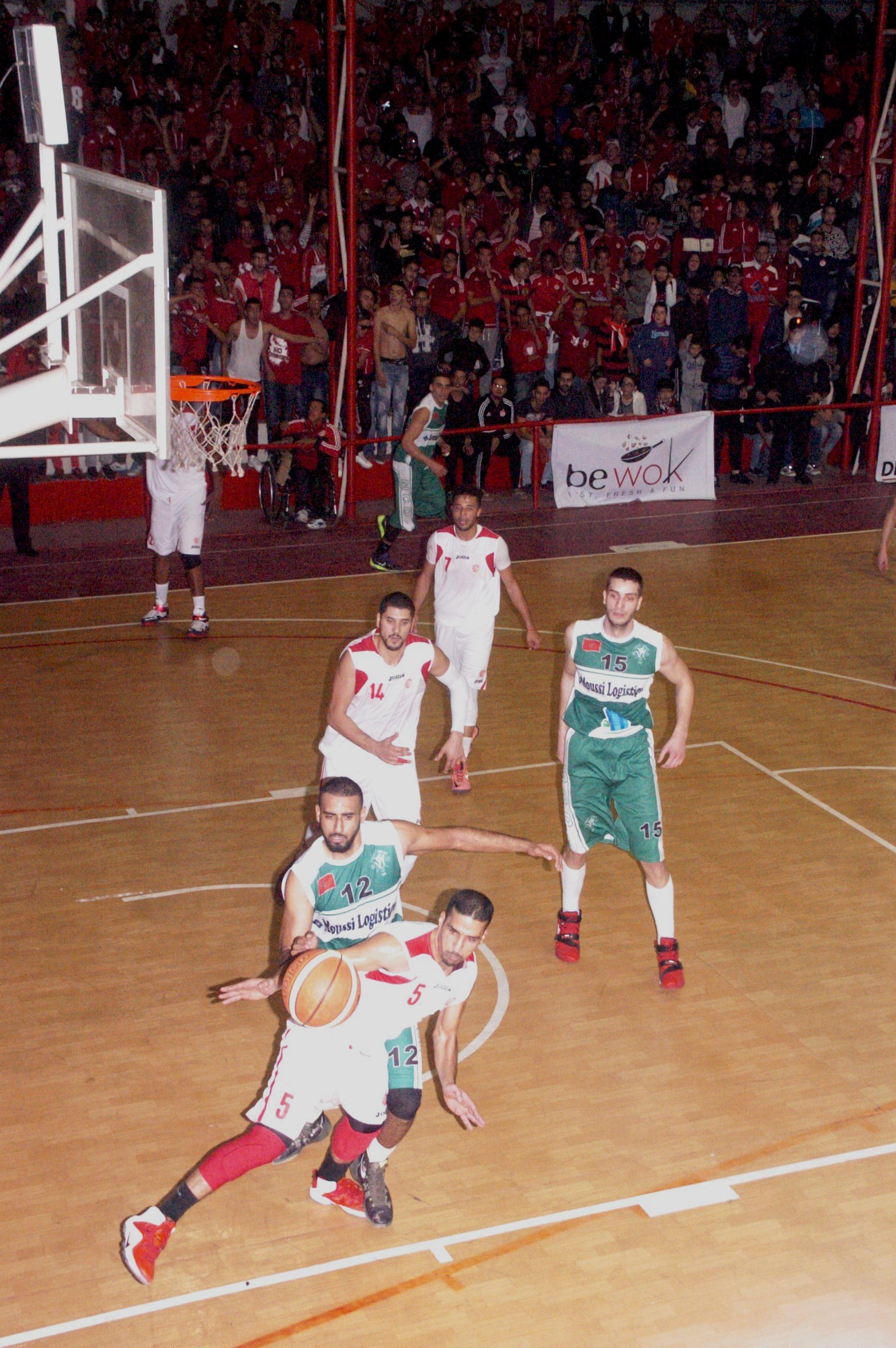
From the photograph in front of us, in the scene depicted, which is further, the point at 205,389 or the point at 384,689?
the point at 205,389

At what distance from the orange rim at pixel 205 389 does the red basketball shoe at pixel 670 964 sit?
17.7 feet

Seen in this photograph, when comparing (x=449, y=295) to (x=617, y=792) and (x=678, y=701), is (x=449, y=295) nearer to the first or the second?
(x=678, y=701)

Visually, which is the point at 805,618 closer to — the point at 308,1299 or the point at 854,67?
the point at 308,1299

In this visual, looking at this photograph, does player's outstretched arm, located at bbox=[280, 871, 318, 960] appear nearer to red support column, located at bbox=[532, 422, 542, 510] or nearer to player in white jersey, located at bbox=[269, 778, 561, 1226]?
player in white jersey, located at bbox=[269, 778, 561, 1226]

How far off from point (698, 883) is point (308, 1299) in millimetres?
4360

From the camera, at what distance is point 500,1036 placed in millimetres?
7543

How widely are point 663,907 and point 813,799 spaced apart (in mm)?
2922

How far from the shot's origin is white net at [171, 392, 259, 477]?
1220 centimetres

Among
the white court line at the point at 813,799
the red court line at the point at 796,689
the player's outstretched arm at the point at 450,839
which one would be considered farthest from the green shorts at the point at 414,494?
the player's outstretched arm at the point at 450,839

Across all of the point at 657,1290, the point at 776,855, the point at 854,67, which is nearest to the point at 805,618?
the point at 776,855

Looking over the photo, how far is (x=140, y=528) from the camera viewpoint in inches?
699

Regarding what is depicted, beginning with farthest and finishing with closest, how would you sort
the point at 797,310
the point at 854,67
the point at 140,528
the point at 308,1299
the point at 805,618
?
the point at 854,67, the point at 797,310, the point at 140,528, the point at 805,618, the point at 308,1299

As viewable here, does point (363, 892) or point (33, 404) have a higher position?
point (33, 404)

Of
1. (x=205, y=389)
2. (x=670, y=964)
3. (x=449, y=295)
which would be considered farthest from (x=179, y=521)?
(x=449, y=295)
